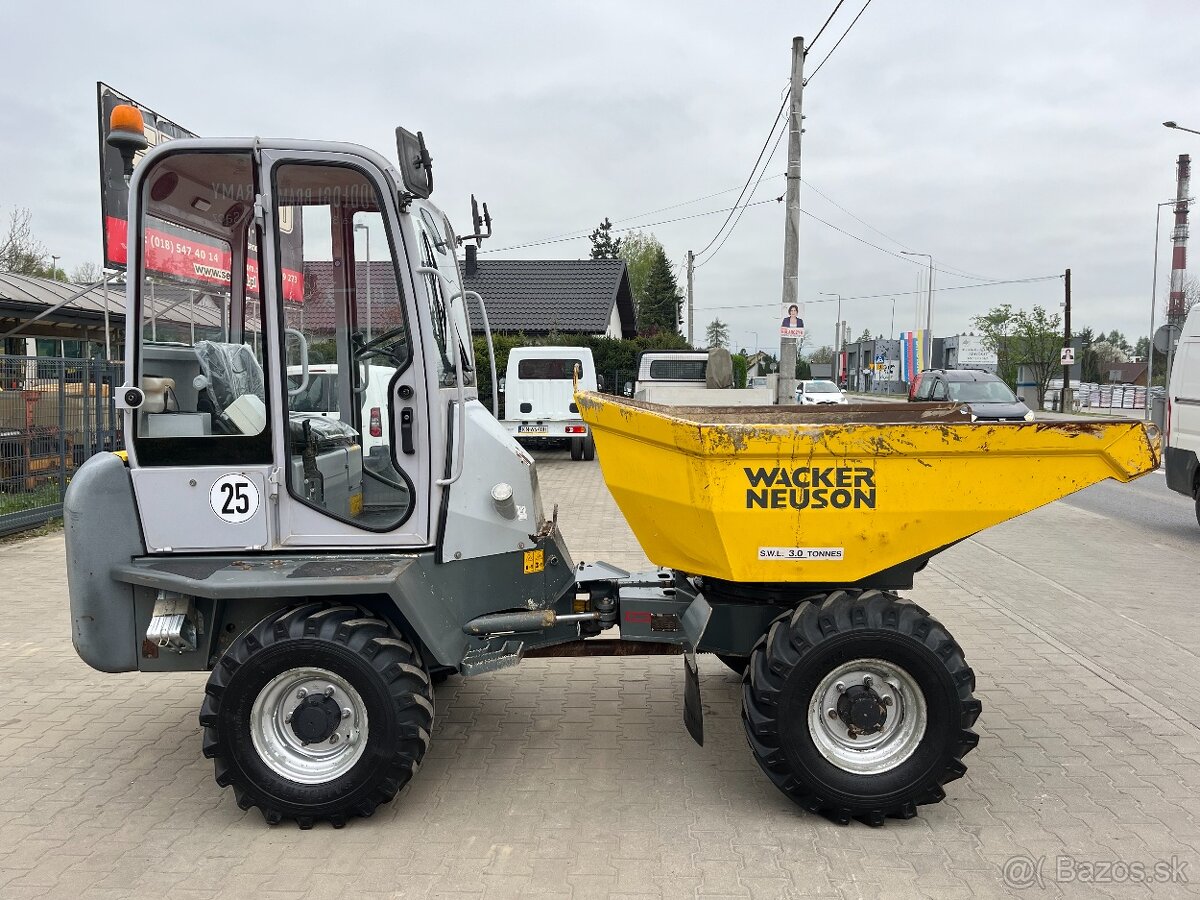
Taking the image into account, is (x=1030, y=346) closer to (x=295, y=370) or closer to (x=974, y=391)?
(x=974, y=391)

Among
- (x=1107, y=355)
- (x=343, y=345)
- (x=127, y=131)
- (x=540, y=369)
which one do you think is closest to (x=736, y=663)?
(x=343, y=345)

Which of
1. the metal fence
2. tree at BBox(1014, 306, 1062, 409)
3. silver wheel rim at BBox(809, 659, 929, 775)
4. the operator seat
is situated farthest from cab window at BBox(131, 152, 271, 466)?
tree at BBox(1014, 306, 1062, 409)

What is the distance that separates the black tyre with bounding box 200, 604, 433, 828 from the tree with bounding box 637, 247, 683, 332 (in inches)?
2198

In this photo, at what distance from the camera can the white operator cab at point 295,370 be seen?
3754 mm

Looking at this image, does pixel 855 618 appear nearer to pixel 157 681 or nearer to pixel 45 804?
pixel 45 804

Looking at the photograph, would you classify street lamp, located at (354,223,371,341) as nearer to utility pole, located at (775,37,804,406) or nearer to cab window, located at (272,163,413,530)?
cab window, located at (272,163,413,530)

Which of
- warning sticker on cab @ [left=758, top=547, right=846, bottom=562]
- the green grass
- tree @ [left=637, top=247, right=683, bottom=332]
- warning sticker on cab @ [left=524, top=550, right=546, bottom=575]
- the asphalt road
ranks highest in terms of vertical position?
tree @ [left=637, top=247, right=683, bottom=332]

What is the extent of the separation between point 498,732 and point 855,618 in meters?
1.96

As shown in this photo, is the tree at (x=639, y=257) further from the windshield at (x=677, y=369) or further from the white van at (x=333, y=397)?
the white van at (x=333, y=397)

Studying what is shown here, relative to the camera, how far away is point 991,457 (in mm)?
3568

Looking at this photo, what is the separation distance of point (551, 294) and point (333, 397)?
25798 mm

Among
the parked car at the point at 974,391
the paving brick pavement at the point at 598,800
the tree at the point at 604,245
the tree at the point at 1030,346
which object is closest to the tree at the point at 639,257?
the tree at the point at 604,245

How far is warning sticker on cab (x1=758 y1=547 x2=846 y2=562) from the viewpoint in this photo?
3.69 meters

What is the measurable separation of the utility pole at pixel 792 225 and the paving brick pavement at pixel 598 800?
39.1ft
